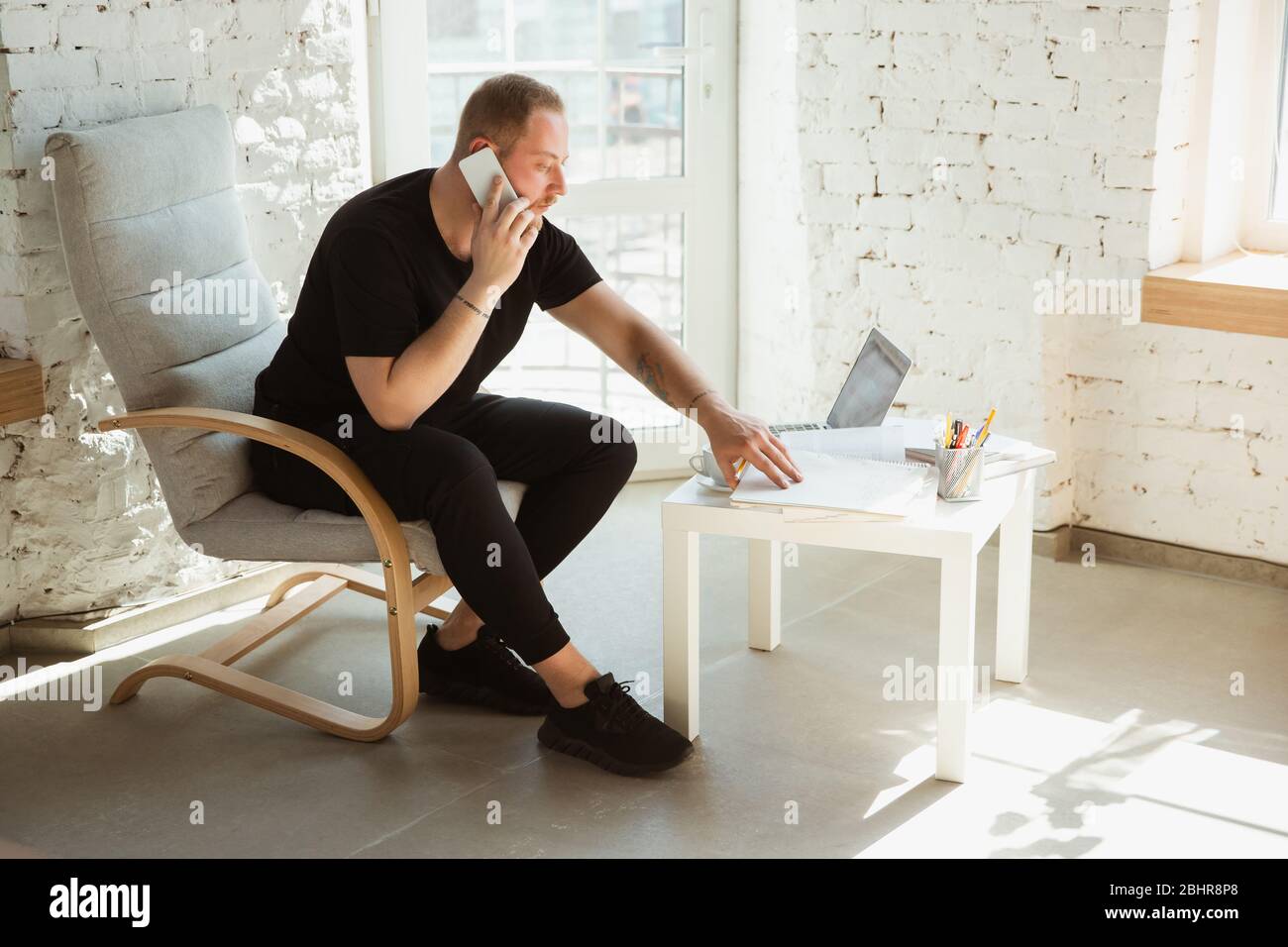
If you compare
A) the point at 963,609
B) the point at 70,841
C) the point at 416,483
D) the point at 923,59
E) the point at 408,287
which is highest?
the point at 923,59

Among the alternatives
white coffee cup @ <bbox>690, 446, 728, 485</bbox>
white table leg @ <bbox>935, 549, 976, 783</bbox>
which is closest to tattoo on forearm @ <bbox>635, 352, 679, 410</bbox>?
white coffee cup @ <bbox>690, 446, 728, 485</bbox>

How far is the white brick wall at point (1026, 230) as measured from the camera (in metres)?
3.33

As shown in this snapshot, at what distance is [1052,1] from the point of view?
10.9 ft

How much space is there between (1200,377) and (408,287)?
6.36ft

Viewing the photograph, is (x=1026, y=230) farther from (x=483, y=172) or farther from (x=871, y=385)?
(x=483, y=172)

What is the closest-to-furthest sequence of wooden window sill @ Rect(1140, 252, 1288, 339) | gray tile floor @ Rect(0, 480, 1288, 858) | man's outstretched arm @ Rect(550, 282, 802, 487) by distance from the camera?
1. gray tile floor @ Rect(0, 480, 1288, 858)
2. man's outstretched arm @ Rect(550, 282, 802, 487)
3. wooden window sill @ Rect(1140, 252, 1288, 339)

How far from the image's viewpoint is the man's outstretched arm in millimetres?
2537

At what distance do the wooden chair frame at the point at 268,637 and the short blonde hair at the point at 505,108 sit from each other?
0.60 m

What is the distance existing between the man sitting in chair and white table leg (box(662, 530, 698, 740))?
0.28 feet

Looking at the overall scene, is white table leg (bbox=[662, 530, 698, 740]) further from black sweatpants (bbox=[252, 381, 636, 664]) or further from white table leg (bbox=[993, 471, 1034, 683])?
white table leg (bbox=[993, 471, 1034, 683])

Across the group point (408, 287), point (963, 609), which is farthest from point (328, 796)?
point (963, 609)

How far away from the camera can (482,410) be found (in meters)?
2.80
